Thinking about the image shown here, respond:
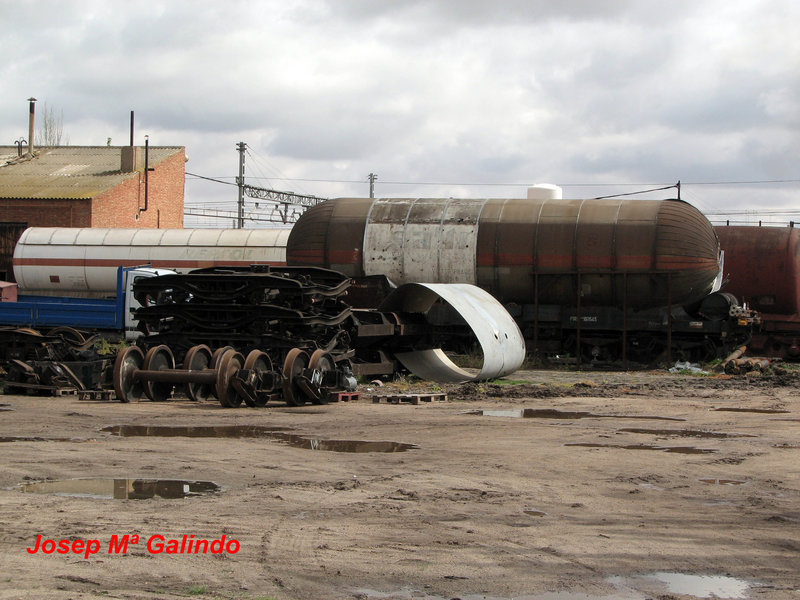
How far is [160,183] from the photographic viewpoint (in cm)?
4772

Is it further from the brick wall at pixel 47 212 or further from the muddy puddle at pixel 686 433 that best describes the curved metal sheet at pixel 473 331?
the brick wall at pixel 47 212

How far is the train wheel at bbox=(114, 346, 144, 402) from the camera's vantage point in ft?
47.6

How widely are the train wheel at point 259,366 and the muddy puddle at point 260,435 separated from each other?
7.94 ft

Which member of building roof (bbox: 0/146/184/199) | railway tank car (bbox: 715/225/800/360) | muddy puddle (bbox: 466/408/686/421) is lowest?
muddy puddle (bbox: 466/408/686/421)

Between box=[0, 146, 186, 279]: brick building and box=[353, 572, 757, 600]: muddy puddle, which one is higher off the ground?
box=[0, 146, 186, 279]: brick building

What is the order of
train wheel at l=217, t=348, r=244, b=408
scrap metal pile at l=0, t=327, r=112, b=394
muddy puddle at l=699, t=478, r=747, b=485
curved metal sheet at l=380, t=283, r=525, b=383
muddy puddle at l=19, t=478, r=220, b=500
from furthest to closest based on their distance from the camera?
curved metal sheet at l=380, t=283, r=525, b=383, scrap metal pile at l=0, t=327, r=112, b=394, train wheel at l=217, t=348, r=244, b=408, muddy puddle at l=699, t=478, r=747, b=485, muddy puddle at l=19, t=478, r=220, b=500

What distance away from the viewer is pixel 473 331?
56.3ft

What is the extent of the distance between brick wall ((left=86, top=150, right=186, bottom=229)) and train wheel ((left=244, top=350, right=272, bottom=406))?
29107 millimetres

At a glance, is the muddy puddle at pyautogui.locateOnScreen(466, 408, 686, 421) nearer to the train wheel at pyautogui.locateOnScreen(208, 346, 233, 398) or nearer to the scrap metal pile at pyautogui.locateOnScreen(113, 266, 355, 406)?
the scrap metal pile at pyautogui.locateOnScreen(113, 266, 355, 406)

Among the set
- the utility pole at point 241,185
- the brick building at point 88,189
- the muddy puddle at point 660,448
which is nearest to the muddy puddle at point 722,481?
the muddy puddle at point 660,448

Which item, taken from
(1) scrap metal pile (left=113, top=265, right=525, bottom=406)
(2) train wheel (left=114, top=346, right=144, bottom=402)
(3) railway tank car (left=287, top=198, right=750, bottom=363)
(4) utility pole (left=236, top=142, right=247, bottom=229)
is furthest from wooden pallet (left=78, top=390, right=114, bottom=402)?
(4) utility pole (left=236, top=142, right=247, bottom=229)

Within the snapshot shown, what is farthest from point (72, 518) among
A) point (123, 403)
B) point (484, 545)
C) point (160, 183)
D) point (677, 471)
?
point (160, 183)

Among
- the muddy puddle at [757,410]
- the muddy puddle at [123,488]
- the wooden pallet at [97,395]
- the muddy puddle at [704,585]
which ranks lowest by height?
the wooden pallet at [97,395]

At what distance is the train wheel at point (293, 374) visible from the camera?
46.5 ft
